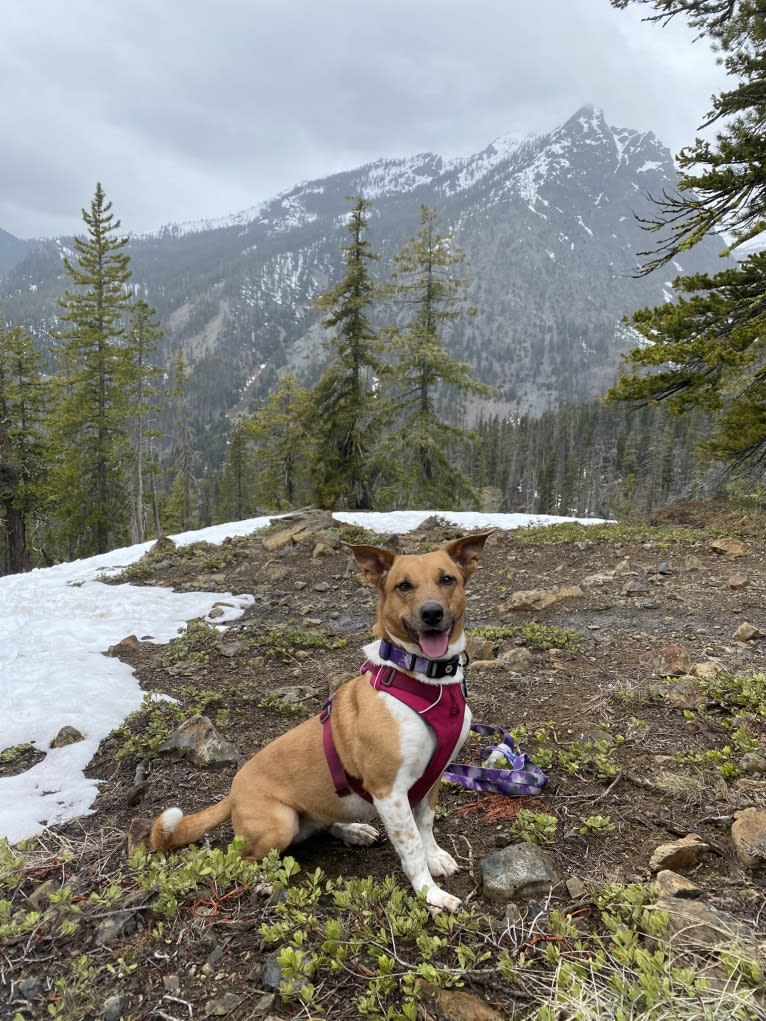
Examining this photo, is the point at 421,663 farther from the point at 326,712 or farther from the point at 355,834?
the point at 355,834

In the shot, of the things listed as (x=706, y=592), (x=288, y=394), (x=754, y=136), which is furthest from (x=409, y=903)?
(x=288, y=394)

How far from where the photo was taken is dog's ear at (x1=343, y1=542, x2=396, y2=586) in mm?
3367

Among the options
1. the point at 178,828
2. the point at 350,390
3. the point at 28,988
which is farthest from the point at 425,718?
the point at 350,390

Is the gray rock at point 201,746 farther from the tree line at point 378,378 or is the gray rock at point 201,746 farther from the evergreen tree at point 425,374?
the evergreen tree at point 425,374

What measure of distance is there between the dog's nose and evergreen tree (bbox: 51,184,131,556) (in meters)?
28.8

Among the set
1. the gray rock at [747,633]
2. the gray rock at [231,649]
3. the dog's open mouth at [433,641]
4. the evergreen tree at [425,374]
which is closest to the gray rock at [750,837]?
the dog's open mouth at [433,641]

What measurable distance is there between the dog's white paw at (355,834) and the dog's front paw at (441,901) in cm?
96

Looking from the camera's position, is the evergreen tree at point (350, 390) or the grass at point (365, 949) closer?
the grass at point (365, 949)

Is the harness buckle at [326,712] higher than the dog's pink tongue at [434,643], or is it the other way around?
the dog's pink tongue at [434,643]

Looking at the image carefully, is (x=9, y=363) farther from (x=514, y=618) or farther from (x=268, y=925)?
(x=268, y=925)

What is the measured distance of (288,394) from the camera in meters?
38.2

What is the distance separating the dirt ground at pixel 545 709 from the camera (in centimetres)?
276

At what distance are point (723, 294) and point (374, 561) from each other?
12.1m

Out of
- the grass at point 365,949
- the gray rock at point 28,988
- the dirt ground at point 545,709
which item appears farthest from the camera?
the dirt ground at point 545,709
